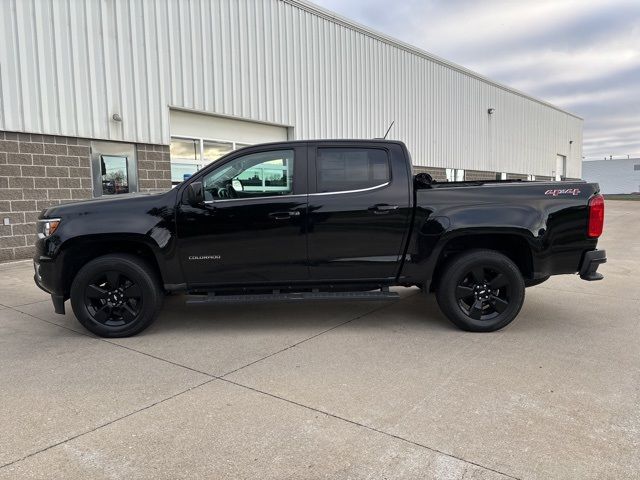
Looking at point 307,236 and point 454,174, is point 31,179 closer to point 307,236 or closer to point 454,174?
point 307,236

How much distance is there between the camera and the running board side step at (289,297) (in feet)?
15.8

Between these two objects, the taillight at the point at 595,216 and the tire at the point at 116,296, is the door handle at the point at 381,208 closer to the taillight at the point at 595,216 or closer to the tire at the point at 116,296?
the taillight at the point at 595,216

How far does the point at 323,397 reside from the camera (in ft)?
11.4

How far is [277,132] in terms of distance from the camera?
1381 centimetres

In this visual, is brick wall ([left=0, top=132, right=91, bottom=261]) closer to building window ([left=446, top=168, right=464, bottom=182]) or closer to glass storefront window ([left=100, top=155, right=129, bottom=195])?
glass storefront window ([left=100, top=155, right=129, bottom=195])

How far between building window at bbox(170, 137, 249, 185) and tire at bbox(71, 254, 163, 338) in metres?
6.76

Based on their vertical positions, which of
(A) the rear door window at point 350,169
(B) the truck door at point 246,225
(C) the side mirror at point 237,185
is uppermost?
(A) the rear door window at point 350,169

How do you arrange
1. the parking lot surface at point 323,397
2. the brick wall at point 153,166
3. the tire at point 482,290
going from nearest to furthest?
the parking lot surface at point 323,397, the tire at point 482,290, the brick wall at point 153,166

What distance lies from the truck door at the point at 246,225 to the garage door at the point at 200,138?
279 inches

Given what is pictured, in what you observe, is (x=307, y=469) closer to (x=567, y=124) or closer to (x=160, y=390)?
(x=160, y=390)

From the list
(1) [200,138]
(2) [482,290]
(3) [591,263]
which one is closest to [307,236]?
(2) [482,290]

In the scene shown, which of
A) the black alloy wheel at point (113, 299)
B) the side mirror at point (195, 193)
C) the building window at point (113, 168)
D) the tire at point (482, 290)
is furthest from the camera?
the building window at point (113, 168)

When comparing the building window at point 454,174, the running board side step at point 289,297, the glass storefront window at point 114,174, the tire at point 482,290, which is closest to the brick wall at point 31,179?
the glass storefront window at point 114,174

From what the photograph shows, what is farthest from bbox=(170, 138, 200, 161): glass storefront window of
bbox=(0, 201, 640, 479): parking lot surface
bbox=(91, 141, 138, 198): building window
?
bbox=(0, 201, 640, 479): parking lot surface
